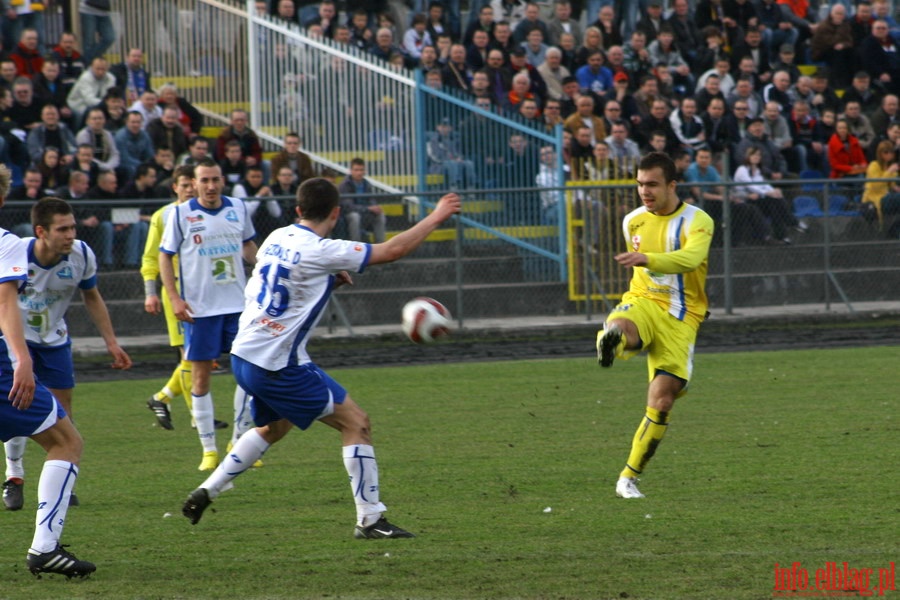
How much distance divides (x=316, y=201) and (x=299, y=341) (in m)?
0.71

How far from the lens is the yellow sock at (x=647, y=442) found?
7902mm

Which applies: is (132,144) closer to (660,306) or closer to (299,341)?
(660,306)

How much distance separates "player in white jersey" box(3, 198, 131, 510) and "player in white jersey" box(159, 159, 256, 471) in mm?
1470

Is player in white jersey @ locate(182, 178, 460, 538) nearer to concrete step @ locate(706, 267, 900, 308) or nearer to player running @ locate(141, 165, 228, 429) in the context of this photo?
player running @ locate(141, 165, 228, 429)

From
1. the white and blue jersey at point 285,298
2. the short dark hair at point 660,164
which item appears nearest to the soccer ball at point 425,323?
the white and blue jersey at point 285,298

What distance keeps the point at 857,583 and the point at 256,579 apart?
258cm

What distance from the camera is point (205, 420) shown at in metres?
9.49

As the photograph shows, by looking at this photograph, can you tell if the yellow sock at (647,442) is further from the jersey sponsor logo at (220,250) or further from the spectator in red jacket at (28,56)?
the spectator in red jacket at (28,56)

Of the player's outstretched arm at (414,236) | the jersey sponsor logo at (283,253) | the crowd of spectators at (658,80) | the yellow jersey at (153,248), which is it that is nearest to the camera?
the player's outstretched arm at (414,236)

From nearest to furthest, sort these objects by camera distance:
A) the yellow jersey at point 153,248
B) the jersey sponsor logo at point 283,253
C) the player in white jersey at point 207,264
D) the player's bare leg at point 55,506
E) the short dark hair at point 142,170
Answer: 1. the player's bare leg at point 55,506
2. the jersey sponsor logo at point 283,253
3. the player in white jersey at point 207,264
4. the yellow jersey at point 153,248
5. the short dark hair at point 142,170

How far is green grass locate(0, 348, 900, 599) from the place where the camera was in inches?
Result: 239

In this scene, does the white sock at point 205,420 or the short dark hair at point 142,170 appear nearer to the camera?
the white sock at point 205,420

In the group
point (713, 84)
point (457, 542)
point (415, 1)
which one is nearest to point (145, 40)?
point (415, 1)

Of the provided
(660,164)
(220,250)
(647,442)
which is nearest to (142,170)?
(220,250)
